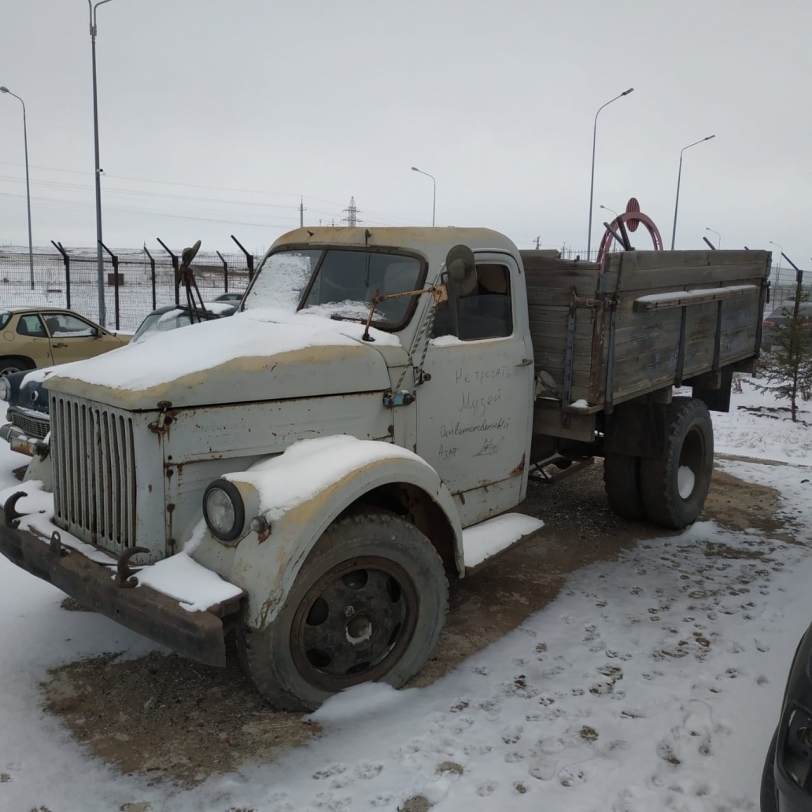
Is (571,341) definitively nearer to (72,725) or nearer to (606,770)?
(606,770)

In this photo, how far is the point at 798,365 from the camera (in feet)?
49.4

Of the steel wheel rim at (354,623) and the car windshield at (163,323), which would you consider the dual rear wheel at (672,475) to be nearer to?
the steel wheel rim at (354,623)

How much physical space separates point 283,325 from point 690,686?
2.63 meters

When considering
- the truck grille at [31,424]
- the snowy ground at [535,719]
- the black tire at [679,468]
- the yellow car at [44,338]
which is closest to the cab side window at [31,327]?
the yellow car at [44,338]

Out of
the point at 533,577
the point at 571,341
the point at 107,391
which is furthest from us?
the point at 533,577

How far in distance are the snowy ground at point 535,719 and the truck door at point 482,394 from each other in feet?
2.77

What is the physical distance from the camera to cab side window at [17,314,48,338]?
10188 millimetres

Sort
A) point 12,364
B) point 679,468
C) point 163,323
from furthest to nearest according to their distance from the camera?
point 12,364 → point 163,323 → point 679,468

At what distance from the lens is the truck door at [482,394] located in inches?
156

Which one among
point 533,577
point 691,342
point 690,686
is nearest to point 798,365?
point 691,342

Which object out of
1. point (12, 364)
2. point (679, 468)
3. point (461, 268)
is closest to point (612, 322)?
point (461, 268)

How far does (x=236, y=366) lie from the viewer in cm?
317

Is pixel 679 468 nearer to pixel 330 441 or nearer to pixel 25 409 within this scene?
pixel 330 441

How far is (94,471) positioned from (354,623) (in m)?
1.31
